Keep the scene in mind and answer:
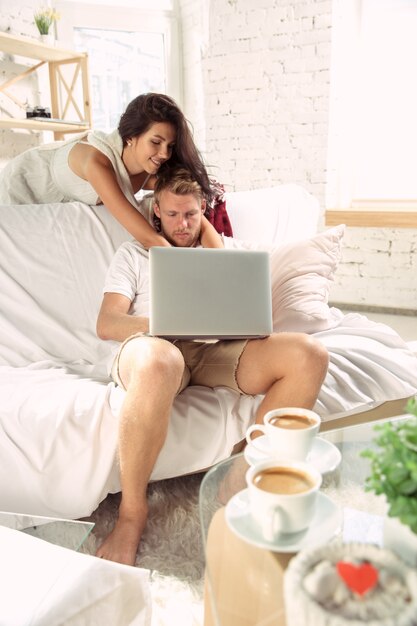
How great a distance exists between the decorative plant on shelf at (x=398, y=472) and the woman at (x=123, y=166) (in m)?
1.14

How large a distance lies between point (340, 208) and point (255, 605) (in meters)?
2.99

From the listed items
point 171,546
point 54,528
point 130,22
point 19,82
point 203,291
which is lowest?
point 171,546

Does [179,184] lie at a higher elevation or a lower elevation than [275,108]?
lower

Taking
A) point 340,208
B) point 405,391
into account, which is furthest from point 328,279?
point 340,208

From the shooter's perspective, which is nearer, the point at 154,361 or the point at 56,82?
the point at 154,361

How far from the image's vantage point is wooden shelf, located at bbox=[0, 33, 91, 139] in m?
2.94

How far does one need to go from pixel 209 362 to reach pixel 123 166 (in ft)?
2.60

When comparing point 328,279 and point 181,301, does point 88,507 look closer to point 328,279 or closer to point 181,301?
point 181,301

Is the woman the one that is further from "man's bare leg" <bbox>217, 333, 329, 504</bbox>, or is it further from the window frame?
the window frame

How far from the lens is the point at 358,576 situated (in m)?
0.49

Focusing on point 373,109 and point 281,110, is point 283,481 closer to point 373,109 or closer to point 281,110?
point 281,110

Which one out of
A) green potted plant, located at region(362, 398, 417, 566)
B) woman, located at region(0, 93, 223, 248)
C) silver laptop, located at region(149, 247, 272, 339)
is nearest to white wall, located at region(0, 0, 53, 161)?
woman, located at region(0, 93, 223, 248)

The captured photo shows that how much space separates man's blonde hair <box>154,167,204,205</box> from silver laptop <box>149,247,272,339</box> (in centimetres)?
45

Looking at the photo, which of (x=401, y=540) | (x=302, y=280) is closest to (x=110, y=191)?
(x=302, y=280)
